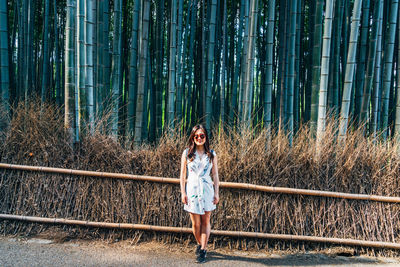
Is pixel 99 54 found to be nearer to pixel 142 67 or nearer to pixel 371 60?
pixel 142 67

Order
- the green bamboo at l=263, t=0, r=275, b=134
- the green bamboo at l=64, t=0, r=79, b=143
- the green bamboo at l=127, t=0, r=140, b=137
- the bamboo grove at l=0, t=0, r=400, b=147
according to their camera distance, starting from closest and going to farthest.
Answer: the green bamboo at l=64, t=0, r=79, b=143
the bamboo grove at l=0, t=0, r=400, b=147
the green bamboo at l=263, t=0, r=275, b=134
the green bamboo at l=127, t=0, r=140, b=137

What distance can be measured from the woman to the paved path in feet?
0.90

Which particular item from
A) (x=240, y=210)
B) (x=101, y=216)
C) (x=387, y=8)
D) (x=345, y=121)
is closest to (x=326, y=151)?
(x=345, y=121)

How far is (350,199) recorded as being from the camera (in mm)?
2766

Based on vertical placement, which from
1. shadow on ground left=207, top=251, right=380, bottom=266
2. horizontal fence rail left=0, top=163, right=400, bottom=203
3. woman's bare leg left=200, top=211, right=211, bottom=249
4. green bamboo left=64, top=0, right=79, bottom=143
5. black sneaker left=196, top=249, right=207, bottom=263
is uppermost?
green bamboo left=64, top=0, right=79, bottom=143

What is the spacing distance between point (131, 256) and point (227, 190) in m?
0.98

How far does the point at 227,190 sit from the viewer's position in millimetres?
2752

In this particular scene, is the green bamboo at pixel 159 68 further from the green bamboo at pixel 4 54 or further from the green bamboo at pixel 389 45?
the green bamboo at pixel 389 45

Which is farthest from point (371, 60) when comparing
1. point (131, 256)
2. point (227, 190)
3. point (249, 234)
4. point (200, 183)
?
point (131, 256)

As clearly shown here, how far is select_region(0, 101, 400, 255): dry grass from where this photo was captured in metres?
2.74

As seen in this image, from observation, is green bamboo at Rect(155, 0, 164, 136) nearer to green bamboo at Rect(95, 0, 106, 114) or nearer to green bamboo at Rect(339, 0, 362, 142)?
green bamboo at Rect(95, 0, 106, 114)

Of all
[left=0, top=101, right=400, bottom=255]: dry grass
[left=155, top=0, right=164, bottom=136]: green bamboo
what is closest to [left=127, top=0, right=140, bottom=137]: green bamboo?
[left=155, top=0, right=164, bottom=136]: green bamboo

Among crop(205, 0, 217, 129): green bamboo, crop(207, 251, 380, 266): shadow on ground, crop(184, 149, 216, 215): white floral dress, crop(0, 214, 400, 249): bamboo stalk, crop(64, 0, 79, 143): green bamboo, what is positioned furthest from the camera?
crop(205, 0, 217, 129): green bamboo

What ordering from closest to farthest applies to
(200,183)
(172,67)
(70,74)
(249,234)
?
(200,183) < (249,234) < (70,74) < (172,67)
